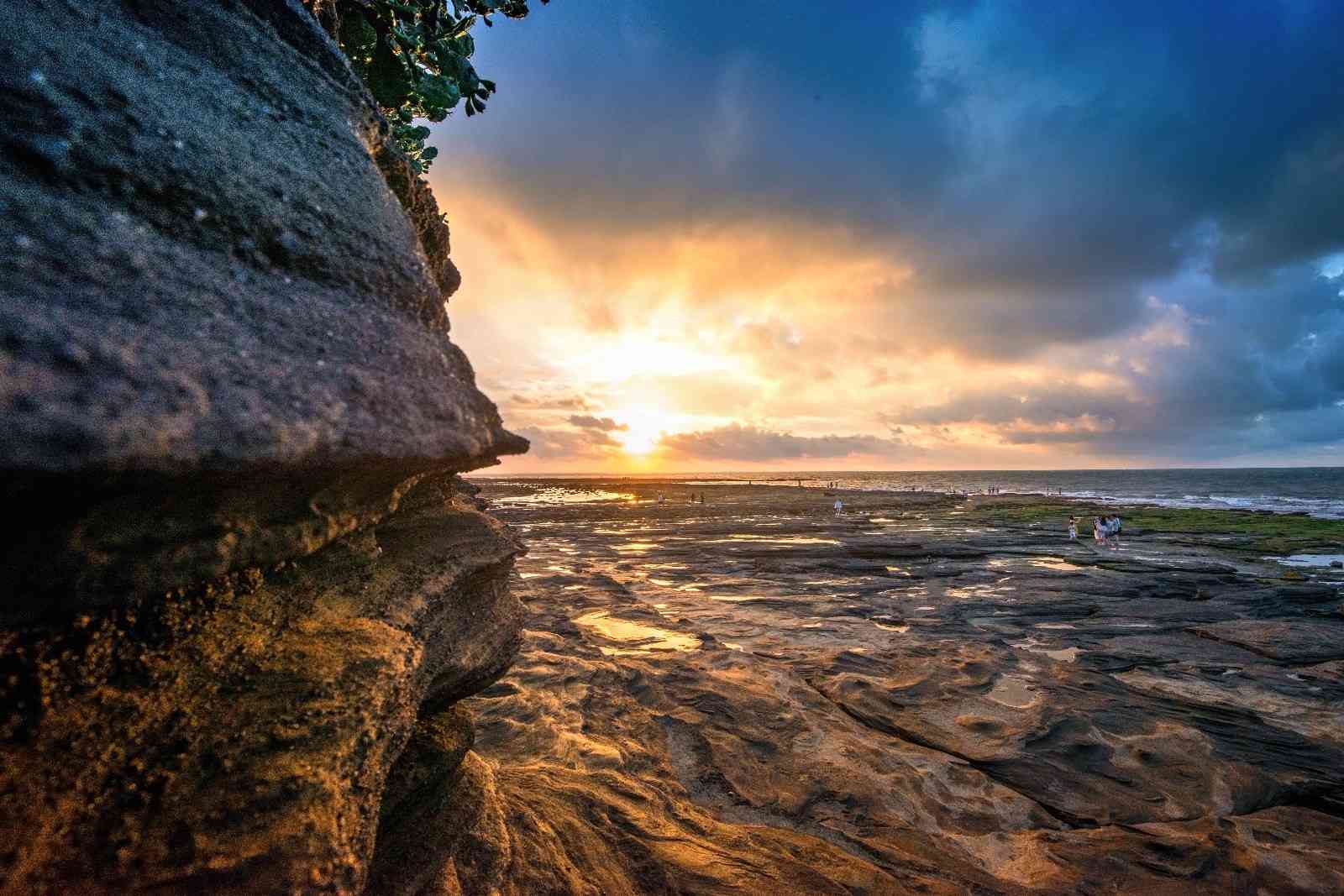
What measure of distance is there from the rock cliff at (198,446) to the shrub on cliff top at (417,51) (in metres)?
1.87

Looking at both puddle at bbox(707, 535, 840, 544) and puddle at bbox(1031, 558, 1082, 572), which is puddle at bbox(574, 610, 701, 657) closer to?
puddle at bbox(707, 535, 840, 544)

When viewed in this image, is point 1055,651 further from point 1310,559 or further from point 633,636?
point 1310,559

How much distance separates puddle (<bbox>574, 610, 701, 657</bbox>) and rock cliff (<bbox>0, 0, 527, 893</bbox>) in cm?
530

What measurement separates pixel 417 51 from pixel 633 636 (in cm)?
754

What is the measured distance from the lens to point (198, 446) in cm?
131

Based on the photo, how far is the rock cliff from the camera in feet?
4.16

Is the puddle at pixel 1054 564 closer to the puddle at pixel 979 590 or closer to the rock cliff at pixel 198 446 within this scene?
the puddle at pixel 979 590

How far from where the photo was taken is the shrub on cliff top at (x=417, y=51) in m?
3.85

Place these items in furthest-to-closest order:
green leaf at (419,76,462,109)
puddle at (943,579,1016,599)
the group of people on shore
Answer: the group of people on shore < puddle at (943,579,1016,599) < green leaf at (419,76,462,109)

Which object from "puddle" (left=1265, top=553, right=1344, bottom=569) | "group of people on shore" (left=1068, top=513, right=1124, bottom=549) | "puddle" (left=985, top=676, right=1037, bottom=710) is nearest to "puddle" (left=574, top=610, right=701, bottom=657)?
"puddle" (left=985, top=676, right=1037, bottom=710)

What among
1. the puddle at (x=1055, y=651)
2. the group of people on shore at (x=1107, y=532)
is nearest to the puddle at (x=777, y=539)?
the group of people on shore at (x=1107, y=532)

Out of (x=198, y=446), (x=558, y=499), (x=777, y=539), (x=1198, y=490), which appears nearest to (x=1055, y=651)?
(x=198, y=446)

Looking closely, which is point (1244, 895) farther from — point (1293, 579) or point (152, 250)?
point (1293, 579)

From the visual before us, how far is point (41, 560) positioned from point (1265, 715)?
964 centimetres
